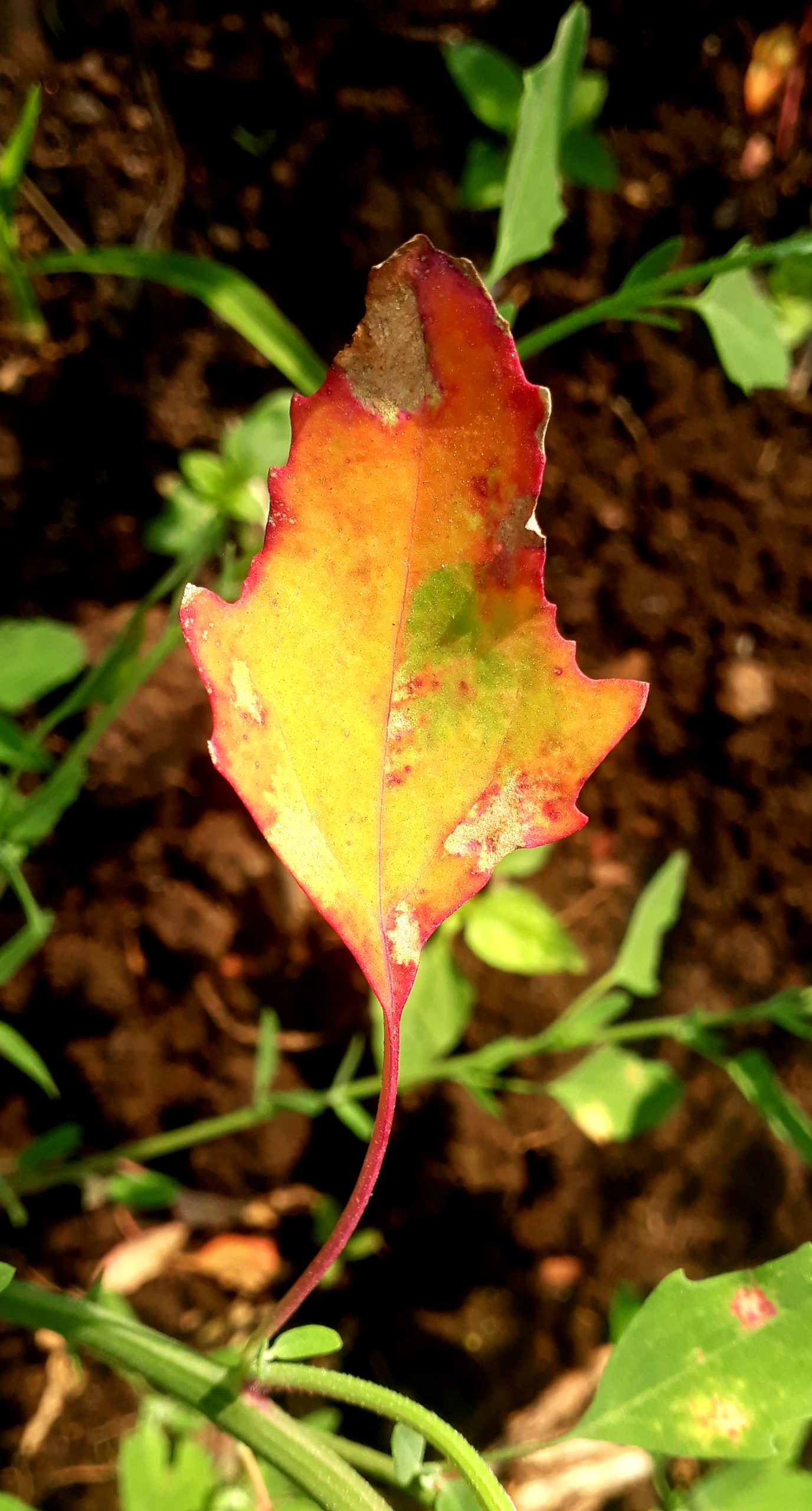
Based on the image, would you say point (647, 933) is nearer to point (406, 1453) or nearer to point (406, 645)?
point (406, 1453)

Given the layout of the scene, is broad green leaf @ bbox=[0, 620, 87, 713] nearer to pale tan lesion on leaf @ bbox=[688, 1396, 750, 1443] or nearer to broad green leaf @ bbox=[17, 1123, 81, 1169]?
broad green leaf @ bbox=[17, 1123, 81, 1169]

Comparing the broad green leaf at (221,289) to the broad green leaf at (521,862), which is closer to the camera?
the broad green leaf at (221,289)

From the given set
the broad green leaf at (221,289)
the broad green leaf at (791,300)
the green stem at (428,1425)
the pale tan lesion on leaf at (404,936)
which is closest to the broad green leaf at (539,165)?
the broad green leaf at (221,289)

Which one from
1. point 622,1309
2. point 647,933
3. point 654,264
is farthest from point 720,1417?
point 654,264

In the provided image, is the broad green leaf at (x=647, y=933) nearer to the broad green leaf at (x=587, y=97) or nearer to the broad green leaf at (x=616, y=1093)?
the broad green leaf at (x=616, y=1093)

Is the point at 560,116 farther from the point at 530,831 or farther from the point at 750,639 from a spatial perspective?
the point at 750,639

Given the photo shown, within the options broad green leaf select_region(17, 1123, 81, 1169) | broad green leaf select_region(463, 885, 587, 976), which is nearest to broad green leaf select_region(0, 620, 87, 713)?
broad green leaf select_region(17, 1123, 81, 1169)

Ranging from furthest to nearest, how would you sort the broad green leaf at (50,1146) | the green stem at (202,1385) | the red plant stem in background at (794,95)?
the red plant stem in background at (794,95) < the broad green leaf at (50,1146) < the green stem at (202,1385)
